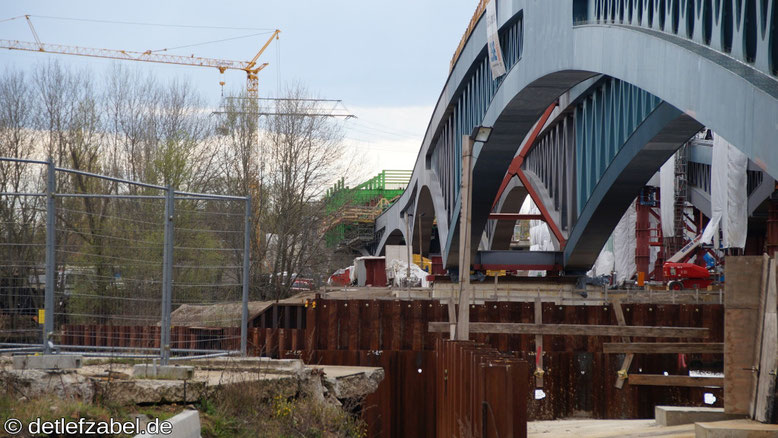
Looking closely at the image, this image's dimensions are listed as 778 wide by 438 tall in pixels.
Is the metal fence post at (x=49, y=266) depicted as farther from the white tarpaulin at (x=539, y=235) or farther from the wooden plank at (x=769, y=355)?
the white tarpaulin at (x=539, y=235)

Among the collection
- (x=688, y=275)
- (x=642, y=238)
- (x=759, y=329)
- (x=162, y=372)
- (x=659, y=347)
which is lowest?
(x=659, y=347)

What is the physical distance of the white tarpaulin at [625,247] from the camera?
61.7 meters

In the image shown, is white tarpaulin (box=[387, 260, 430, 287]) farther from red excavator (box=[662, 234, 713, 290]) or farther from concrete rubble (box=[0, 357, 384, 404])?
concrete rubble (box=[0, 357, 384, 404])

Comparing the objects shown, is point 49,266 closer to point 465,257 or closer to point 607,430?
point 607,430

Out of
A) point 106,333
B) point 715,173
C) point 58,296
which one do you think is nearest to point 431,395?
point 106,333

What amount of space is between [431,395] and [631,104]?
7.77m

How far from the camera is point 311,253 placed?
44875 millimetres

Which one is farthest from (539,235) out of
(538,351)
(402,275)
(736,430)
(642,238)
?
(736,430)

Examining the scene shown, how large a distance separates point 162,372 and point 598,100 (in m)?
15.8

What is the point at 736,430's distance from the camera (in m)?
6.98

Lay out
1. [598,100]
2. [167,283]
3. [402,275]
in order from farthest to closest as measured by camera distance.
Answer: [402,275] → [598,100] → [167,283]

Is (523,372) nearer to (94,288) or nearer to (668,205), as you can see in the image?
Answer: (94,288)

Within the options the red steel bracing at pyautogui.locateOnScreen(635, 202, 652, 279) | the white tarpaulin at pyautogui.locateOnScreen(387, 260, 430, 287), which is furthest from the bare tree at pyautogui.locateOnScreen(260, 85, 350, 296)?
the red steel bracing at pyautogui.locateOnScreen(635, 202, 652, 279)

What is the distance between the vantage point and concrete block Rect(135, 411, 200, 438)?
708 centimetres
